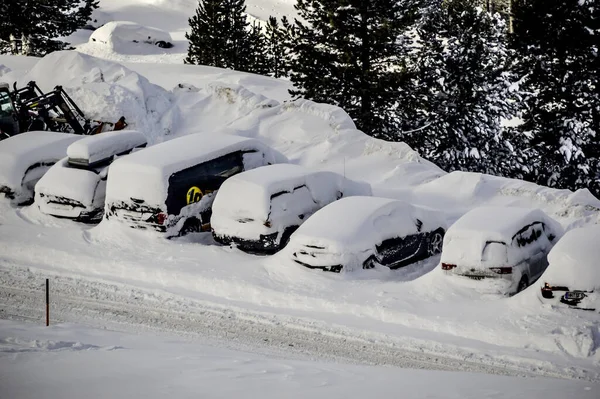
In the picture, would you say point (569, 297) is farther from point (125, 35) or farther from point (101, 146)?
point (125, 35)

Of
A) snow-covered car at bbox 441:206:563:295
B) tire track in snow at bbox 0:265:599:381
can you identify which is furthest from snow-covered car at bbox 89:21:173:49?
snow-covered car at bbox 441:206:563:295

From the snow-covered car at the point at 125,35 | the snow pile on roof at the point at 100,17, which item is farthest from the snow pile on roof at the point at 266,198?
the snow pile on roof at the point at 100,17

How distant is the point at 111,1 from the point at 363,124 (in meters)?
55.1

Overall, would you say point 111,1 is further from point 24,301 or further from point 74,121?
point 24,301

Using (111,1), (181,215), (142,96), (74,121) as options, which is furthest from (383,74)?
(111,1)

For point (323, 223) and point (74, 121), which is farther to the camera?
point (74, 121)

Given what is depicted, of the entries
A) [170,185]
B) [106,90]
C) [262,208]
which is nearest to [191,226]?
[170,185]

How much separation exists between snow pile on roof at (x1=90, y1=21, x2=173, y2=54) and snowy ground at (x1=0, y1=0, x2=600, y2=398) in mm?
43001

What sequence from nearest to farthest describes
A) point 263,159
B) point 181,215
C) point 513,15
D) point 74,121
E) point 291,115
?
point 181,215 < point 263,159 < point 74,121 < point 291,115 < point 513,15

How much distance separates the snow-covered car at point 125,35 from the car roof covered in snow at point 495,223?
4875 centimetres

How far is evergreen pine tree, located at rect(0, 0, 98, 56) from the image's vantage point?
39.4 m

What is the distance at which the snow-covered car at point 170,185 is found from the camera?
14609 mm

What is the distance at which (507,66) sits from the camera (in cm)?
3212

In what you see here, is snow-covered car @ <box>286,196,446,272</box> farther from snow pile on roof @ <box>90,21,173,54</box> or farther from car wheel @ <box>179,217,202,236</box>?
snow pile on roof @ <box>90,21,173,54</box>
